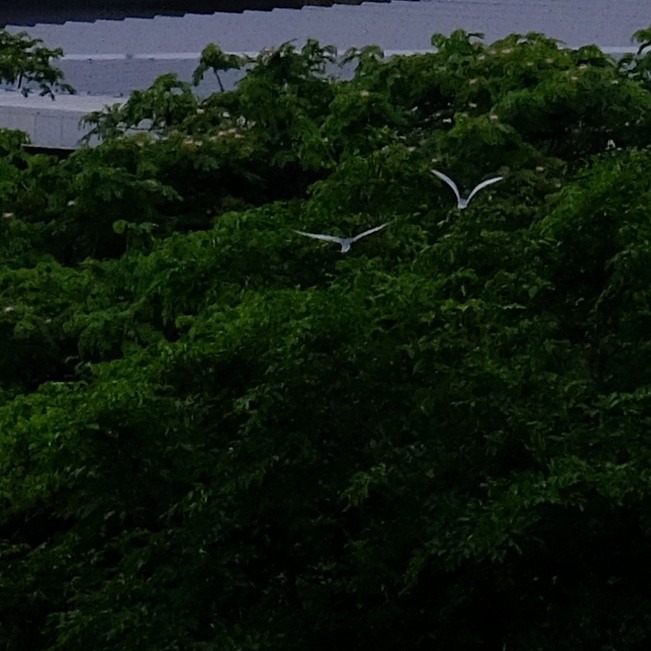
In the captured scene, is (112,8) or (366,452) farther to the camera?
(112,8)

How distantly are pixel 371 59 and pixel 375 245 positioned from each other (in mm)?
3863

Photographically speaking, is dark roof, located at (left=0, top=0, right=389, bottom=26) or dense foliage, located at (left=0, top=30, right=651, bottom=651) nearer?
dense foliage, located at (left=0, top=30, right=651, bottom=651)

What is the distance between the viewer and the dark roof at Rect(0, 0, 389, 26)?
1848 centimetres

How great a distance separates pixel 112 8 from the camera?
1933 centimetres

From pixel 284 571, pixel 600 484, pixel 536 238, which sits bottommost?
pixel 284 571

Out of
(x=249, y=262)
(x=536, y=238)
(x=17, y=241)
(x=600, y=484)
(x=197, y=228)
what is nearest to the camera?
(x=600, y=484)

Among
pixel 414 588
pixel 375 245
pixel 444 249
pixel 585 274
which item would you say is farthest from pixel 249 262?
pixel 414 588

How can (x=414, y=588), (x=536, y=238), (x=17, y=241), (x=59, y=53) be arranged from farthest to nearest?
(x=59, y=53) → (x=17, y=241) → (x=536, y=238) → (x=414, y=588)

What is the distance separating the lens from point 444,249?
6816 mm

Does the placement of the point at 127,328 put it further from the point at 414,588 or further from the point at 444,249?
the point at 414,588

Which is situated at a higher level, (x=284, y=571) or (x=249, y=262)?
(x=249, y=262)

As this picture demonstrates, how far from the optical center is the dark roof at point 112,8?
60.6 feet

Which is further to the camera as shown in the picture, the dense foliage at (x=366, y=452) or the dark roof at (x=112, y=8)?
the dark roof at (x=112, y=8)

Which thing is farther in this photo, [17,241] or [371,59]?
[371,59]
